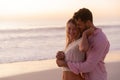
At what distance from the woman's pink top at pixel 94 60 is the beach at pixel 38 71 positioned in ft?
5.08

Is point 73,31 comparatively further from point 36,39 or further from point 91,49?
point 36,39

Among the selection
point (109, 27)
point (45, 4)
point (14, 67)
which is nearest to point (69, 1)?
point (45, 4)

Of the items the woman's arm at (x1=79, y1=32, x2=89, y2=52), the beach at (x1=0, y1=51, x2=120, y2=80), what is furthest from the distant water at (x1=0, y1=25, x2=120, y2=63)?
the woman's arm at (x1=79, y1=32, x2=89, y2=52)

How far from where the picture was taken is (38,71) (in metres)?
4.04

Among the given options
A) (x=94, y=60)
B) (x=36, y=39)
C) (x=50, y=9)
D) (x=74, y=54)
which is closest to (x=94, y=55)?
(x=94, y=60)

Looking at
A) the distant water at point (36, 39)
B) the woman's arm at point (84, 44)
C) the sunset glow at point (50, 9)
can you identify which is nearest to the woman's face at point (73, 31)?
the woman's arm at point (84, 44)

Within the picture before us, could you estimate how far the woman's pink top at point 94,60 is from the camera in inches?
93.4

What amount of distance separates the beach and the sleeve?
5.16 ft

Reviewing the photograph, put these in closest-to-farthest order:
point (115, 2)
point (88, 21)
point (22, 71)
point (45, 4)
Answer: point (88, 21)
point (22, 71)
point (115, 2)
point (45, 4)

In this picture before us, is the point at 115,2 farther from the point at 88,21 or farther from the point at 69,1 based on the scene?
the point at 88,21

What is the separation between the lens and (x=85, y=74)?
8.05 ft

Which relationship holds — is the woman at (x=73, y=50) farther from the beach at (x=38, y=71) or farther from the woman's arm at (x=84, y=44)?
the beach at (x=38, y=71)

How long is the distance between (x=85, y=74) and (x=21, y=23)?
29.1 feet

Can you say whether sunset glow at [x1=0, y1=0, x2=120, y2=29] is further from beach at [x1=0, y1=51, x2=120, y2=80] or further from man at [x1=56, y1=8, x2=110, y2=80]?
man at [x1=56, y1=8, x2=110, y2=80]
